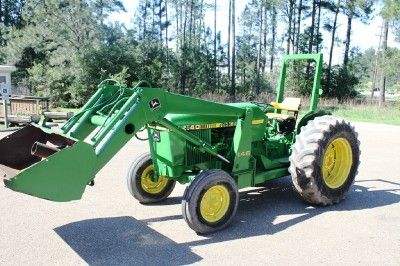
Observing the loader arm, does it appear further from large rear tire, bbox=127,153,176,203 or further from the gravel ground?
large rear tire, bbox=127,153,176,203

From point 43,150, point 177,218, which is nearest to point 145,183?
point 177,218

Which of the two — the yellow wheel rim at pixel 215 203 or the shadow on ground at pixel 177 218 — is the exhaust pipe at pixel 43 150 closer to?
the shadow on ground at pixel 177 218

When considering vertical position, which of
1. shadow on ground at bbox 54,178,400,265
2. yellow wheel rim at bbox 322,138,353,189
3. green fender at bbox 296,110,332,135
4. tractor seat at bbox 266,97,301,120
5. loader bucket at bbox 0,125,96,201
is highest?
tractor seat at bbox 266,97,301,120

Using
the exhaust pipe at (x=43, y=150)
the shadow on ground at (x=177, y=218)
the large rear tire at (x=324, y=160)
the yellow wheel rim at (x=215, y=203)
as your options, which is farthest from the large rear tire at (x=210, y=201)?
the exhaust pipe at (x=43, y=150)

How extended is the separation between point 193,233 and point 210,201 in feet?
1.36

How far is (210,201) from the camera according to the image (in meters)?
5.07

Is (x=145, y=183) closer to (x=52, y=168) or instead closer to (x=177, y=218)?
(x=177, y=218)

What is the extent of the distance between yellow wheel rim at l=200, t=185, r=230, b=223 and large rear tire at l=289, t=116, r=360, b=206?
1.17 metres

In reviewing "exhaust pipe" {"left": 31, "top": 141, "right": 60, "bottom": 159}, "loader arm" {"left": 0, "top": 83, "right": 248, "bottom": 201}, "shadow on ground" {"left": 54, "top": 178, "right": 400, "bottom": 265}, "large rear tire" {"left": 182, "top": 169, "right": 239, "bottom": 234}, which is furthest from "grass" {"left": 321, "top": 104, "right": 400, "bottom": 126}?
"exhaust pipe" {"left": 31, "top": 141, "right": 60, "bottom": 159}

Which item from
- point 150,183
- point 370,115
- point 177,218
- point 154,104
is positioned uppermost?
point 154,104

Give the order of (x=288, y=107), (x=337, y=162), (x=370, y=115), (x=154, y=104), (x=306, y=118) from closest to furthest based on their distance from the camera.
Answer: (x=154, y=104) < (x=337, y=162) < (x=306, y=118) < (x=288, y=107) < (x=370, y=115)

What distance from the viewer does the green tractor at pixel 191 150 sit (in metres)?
4.19

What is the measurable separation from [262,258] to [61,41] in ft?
91.1

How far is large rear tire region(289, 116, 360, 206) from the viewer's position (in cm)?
577
